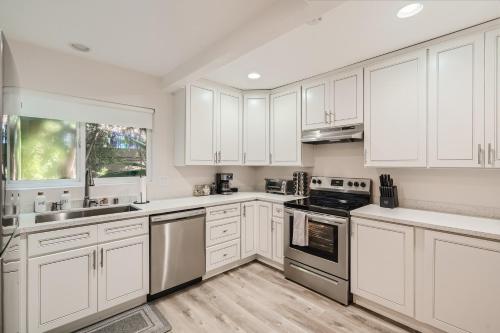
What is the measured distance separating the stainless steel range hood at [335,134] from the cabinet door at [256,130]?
661 mm

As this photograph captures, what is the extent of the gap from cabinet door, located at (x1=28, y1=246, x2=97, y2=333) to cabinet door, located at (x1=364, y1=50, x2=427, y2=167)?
2.85 m

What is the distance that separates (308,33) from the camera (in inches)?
76.5

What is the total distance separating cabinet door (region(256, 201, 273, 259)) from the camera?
310 centimetres

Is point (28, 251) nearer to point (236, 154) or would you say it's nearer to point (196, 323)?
point (196, 323)

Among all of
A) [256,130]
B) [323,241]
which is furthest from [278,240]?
[256,130]

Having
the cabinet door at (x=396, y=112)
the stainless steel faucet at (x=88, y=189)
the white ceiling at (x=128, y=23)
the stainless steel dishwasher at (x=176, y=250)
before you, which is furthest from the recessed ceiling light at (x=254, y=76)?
the stainless steel faucet at (x=88, y=189)

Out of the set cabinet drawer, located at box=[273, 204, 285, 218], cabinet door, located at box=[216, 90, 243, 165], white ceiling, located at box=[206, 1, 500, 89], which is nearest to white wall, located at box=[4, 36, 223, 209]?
cabinet door, located at box=[216, 90, 243, 165]

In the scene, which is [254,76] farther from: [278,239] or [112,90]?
[278,239]

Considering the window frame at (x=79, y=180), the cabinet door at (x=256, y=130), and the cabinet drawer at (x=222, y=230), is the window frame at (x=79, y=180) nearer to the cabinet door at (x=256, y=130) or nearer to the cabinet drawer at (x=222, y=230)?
the cabinet drawer at (x=222, y=230)

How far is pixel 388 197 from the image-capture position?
7.95 ft

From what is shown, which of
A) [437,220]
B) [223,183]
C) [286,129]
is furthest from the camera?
[223,183]

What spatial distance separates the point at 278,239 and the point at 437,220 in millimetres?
1662

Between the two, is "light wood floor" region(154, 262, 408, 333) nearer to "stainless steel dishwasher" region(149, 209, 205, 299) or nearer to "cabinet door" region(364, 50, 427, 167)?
"stainless steel dishwasher" region(149, 209, 205, 299)

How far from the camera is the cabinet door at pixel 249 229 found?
3139 mm
